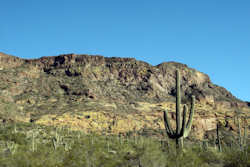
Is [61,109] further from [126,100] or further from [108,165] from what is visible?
[108,165]

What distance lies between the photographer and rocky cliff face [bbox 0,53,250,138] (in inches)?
2948

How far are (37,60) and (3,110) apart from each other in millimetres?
63704

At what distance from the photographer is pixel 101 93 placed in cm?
9300

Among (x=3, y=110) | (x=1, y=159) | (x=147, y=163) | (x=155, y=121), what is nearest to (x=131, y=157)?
(x=147, y=163)

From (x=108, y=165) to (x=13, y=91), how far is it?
2645 inches

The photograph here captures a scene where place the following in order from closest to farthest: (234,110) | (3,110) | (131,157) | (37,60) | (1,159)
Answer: (1,159), (131,157), (3,110), (234,110), (37,60)

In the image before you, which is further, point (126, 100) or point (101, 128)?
point (126, 100)

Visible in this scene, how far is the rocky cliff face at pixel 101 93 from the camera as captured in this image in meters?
74.9

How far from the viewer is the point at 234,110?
106 metres

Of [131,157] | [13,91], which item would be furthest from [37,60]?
[131,157]

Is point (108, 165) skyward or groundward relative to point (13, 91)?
groundward

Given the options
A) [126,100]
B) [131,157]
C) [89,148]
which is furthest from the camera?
[126,100]

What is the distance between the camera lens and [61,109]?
77438 millimetres

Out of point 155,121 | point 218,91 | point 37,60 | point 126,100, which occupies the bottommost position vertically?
point 155,121
